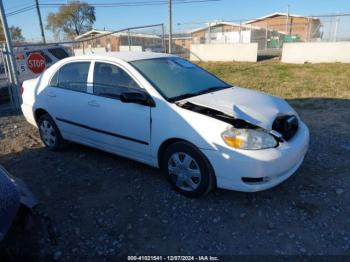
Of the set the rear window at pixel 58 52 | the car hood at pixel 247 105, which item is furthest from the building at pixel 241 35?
the car hood at pixel 247 105

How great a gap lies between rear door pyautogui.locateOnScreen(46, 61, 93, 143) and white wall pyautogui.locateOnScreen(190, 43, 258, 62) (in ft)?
54.2

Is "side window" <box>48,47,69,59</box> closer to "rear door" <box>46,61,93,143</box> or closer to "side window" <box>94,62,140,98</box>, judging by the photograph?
"rear door" <box>46,61,93,143</box>

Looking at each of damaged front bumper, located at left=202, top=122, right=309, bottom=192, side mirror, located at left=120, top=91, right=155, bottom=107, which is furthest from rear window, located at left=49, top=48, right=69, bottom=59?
damaged front bumper, located at left=202, top=122, right=309, bottom=192

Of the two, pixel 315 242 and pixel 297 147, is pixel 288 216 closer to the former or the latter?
pixel 315 242

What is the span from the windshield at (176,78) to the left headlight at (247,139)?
826mm

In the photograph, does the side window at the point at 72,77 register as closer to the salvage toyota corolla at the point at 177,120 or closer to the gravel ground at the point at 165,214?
the salvage toyota corolla at the point at 177,120

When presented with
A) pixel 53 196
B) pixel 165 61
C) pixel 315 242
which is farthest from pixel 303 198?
pixel 53 196

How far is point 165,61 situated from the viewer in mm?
4203

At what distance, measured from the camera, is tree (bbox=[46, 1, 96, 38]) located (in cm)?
6009

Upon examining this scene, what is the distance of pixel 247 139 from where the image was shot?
9.62 feet

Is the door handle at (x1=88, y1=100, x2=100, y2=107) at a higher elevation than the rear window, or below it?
below

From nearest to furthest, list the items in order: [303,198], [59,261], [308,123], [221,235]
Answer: [59,261], [221,235], [303,198], [308,123]

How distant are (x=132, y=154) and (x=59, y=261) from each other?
4.99 feet

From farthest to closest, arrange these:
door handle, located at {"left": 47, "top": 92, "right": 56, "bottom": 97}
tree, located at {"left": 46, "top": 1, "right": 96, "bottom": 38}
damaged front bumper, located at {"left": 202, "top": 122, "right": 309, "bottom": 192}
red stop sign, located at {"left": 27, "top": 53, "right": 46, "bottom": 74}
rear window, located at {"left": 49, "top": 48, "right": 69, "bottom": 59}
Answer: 1. tree, located at {"left": 46, "top": 1, "right": 96, "bottom": 38}
2. rear window, located at {"left": 49, "top": 48, "right": 69, "bottom": 59}
3. red stop sign, located at {"left": 27, "top": 53, "right": 46, "bottom": 74}
4. door handle, located at {"left": 47, "top": 92, "right": 56, "bottom": 97}
5. damaged front bumper, located at {"left": 202, "top": 122, "right": 309, "bottom": 192}
